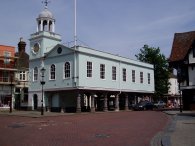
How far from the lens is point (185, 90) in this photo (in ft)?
130

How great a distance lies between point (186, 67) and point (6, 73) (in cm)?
3091

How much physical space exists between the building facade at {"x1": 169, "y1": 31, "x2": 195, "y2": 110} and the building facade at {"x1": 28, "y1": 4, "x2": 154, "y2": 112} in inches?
336

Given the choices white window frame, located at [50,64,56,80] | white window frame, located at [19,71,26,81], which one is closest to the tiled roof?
white window frame, located at [50,64,56,80]

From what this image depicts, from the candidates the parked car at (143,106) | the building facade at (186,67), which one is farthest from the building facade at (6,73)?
the building facade at (186,67)

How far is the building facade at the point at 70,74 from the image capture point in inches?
1526

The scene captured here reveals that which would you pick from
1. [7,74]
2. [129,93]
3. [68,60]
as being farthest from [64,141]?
[7,74]

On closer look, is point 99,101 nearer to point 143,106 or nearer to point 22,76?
point 143,106

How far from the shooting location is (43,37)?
4319cm

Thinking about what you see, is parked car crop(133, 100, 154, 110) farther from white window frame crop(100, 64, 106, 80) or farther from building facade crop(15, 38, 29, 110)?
building facade crop(15, 38, 29, 110)

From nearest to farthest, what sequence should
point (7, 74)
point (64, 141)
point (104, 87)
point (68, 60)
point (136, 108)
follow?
point (64, 141) → point (68, 60) → point (104, 87) → point (136, 108) → point (7, 74)

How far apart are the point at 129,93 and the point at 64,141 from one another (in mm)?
36996

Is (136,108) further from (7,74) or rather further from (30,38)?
(7,74)

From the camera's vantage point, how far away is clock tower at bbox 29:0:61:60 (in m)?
43.4

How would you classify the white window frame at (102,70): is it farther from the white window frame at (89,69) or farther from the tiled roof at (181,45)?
the tiled roof at (181,45)
